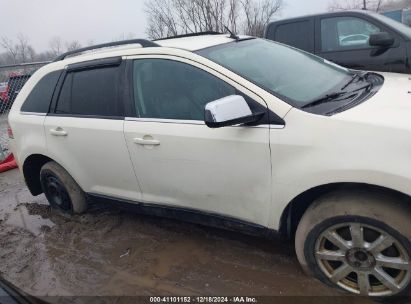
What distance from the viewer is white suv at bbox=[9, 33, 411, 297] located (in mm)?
2389

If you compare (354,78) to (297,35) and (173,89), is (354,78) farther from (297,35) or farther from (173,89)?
(297,35)

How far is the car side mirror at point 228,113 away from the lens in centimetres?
252

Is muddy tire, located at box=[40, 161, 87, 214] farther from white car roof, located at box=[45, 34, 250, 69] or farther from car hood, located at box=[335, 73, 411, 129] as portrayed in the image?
car hood, located at box=[335, 73, 411, 129]

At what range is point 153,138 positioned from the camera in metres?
3.13

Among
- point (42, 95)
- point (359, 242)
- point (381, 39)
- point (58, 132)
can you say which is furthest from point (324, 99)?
point (381, 39)

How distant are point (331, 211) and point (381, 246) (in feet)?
1.14

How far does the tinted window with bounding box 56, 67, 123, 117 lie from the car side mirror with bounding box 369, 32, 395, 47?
3584 millimetres

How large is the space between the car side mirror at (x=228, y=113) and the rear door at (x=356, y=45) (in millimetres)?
3755

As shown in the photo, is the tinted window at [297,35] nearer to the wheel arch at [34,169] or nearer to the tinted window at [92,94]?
the tinted window at [92,94]

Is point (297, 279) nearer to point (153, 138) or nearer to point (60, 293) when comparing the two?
point (153, 138)

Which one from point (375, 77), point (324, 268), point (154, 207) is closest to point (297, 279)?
point (324, 268)

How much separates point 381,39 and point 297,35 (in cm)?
137

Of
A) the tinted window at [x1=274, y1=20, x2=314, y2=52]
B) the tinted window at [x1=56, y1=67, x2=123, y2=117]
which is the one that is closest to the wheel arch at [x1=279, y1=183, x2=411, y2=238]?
the tinted window at [x1=56, y1=67, x2=123, y2=117]

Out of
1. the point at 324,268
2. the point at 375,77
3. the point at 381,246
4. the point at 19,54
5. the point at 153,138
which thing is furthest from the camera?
the point at 19,54
